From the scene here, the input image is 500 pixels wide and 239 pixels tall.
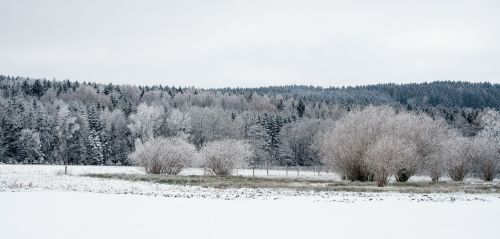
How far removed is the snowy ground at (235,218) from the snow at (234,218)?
0.03 meters

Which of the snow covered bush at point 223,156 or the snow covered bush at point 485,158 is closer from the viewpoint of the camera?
the snow covered bush at point 223,156

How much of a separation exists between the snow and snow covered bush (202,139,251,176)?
2944 centimetres

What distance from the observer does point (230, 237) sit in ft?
47.5

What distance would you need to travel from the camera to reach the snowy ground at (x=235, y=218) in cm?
1520

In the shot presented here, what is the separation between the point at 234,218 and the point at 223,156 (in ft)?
120

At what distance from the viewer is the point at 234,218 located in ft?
61.0

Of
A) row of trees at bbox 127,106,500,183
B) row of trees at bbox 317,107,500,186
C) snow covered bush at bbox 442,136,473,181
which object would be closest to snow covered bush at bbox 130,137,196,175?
row of trees at bbox 127,106,500,183

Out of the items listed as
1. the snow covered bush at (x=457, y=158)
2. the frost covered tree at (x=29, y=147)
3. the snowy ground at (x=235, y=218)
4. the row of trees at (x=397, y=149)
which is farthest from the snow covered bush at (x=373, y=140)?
the frost covered tree at (x=29, y=147)

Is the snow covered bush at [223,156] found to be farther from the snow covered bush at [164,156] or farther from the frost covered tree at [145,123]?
the frost covered tree at [145,123]

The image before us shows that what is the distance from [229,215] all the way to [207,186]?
18129 millimetres

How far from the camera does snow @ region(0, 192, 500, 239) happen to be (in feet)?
49.8

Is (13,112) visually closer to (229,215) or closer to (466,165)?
(466,165)

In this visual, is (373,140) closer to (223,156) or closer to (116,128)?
(223,156)

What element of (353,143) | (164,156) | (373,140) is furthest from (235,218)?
(164,156)
